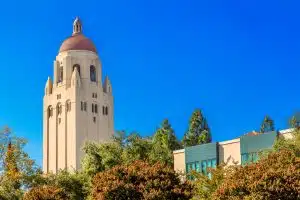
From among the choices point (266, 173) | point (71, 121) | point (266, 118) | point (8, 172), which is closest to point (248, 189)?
point (266, 173)

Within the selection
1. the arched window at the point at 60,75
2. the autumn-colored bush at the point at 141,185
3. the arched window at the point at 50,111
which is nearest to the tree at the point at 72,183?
the autumn-colored bush at the point at 141,185

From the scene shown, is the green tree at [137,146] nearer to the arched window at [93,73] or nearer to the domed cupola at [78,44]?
the domed cupola at [78,44]

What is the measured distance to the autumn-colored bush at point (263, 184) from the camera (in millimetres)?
32031

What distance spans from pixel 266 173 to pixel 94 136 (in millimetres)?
81372

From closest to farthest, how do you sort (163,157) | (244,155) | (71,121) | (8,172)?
(244,155) < (8,172) < (163,157) < (71,121)

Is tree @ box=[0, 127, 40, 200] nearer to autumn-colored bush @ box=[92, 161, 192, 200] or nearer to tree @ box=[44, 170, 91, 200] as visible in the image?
tree @ box=[44, 170, 91, 200]

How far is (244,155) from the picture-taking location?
168 ft

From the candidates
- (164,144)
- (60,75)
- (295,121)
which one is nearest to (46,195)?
(295,121)

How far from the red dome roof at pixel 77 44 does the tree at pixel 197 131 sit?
27.6 meters

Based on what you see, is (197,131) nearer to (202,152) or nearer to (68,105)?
(68,105)

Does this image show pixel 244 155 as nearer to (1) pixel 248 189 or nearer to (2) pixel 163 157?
(2) pixel 163 157

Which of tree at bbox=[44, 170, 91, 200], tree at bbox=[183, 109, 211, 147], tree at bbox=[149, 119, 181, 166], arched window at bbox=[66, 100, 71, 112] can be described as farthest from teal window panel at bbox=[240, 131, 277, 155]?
arched window at bbox=[66, 100, 71, 112]

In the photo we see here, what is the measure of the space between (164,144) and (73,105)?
3693 cm

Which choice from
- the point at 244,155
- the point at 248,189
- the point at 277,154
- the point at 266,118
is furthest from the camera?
the point at 266,118
